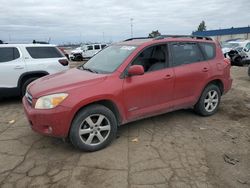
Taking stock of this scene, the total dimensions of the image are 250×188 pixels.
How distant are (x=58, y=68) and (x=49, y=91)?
373cm

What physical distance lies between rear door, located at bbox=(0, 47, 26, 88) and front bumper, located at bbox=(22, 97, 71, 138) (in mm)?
3423

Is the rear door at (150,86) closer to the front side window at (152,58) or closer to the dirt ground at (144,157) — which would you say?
the front side window at (152,58)

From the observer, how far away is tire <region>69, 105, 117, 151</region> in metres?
3.78

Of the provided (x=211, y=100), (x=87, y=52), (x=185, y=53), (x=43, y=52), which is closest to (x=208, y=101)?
(x=211, y=100)

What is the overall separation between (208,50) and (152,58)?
151 cm

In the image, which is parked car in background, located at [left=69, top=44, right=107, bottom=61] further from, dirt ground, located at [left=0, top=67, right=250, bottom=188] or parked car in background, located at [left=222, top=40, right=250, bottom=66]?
dirt ground, located at [left=0, top=67, right=250, bottom=188]

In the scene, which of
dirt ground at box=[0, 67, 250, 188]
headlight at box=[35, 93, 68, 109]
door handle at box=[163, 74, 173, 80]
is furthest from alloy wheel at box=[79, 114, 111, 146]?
door handle at box=[163, 74, 173, 80]

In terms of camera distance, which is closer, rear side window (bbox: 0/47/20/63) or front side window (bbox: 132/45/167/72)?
front side window (bbox: 132/45/167/72)

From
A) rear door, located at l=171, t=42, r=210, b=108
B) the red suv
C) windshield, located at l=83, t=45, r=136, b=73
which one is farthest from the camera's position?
rear door, located at l=171, t=42, r=210, b=108

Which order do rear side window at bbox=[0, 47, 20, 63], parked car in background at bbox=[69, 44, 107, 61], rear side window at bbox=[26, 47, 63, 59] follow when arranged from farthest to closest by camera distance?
parked car in background at bbox=[69, 44, 107, 61] < rear side window at bbox=[26, 47, 63, 59] < rear side window at bbox=[0, 47, 20, 63]

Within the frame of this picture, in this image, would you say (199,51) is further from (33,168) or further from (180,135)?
(33,168)

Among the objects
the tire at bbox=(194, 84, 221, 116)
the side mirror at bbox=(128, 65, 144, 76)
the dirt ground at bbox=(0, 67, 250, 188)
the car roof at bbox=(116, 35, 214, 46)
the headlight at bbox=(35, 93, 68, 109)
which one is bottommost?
the dirt ground at bbox=(0, 67, 250, 188)

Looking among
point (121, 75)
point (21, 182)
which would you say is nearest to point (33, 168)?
point (21, 182)

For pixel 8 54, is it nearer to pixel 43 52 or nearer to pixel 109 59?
pixel 43 52
